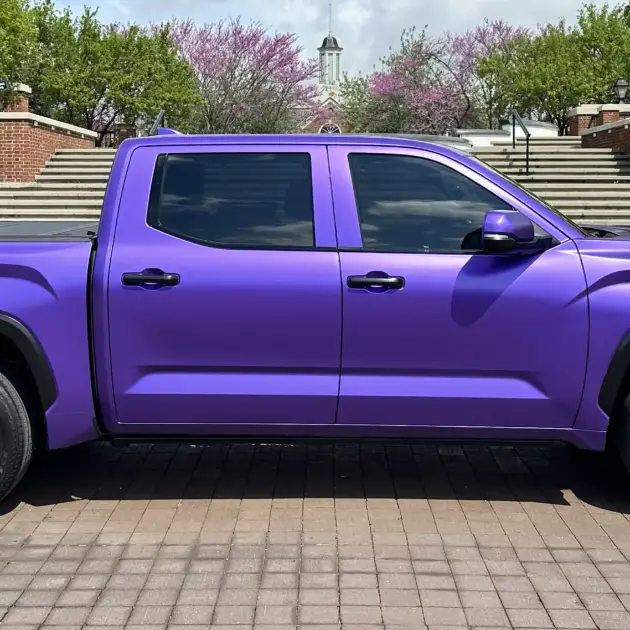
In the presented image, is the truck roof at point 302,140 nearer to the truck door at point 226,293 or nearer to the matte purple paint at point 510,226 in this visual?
the truck door at point 226,293

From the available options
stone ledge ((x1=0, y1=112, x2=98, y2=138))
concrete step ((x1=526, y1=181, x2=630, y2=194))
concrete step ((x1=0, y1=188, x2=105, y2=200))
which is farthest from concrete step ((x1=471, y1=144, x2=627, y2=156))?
stone ledge ((x1=0, y1=112, x2=98, y2=138))

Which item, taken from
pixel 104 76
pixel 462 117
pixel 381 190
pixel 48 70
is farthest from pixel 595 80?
pixel 381 190

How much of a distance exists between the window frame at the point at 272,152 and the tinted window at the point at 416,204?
163 millimetres

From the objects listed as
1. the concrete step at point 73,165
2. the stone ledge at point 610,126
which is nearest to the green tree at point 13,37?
the concrete step at point 73,165

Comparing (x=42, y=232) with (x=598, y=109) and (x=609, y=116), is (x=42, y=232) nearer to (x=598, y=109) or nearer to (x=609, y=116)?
(x=609, y=116)

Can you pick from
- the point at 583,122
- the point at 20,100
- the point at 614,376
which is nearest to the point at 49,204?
the point at 20,100

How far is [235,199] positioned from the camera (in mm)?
3746

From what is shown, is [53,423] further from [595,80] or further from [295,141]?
[595,80]

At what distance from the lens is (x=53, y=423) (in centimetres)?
366

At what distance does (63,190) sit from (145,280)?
562 inches

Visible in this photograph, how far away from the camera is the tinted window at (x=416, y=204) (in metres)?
3.66

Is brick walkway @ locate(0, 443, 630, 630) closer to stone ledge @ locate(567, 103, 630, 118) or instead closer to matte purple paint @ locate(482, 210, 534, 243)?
matte purple paint @ locate(482, 210, 534, 243)

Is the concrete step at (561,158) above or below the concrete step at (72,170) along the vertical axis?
above

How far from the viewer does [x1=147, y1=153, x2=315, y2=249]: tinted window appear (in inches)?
145
